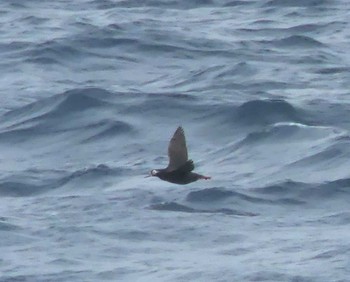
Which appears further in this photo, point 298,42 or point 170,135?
point 298,42

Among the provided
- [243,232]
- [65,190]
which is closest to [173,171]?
[243,232]

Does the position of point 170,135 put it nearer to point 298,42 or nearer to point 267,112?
point 267,112

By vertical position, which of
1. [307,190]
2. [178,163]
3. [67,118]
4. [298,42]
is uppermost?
[178,163]

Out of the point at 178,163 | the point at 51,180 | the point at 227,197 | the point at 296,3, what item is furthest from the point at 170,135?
the point at 296,3

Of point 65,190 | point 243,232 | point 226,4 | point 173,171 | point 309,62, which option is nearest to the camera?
point 173,171

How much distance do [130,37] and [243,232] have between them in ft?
30.3

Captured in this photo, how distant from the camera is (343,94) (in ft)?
63.8

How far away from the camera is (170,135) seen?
17938mm

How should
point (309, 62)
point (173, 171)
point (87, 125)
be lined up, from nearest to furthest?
point (173, 171)
point (87, 125)
point (309, 62)

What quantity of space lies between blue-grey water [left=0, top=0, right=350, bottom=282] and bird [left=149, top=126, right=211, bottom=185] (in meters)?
0.75

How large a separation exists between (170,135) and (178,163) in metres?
4.90

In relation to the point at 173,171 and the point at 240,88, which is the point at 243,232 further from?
the point at 240,88

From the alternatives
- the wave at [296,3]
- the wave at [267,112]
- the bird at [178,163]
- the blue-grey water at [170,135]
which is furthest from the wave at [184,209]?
the wave at [296,3]

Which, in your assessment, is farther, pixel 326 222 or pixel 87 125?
pixel 87 125
